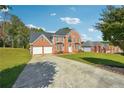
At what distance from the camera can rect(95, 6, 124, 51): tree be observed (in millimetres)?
27141

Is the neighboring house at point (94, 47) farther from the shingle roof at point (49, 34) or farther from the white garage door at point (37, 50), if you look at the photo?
the white garage door at point (37, 50)

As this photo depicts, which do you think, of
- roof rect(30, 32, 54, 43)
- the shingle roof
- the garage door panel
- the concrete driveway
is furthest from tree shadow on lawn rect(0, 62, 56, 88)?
the shingle roof

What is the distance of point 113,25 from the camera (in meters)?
27.3

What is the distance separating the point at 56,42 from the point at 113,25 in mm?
30141

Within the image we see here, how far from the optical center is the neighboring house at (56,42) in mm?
51484

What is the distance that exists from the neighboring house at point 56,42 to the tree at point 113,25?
21558mm

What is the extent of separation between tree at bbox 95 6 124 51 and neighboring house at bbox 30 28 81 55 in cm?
2156

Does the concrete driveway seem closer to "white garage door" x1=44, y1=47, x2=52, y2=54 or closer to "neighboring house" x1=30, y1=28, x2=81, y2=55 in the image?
"white garage door" x1=44, y1=47, x2=52, y2=54

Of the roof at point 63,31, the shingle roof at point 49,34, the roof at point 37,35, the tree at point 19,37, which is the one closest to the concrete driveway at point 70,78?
the roof at point 37,35

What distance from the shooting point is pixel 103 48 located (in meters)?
70.1

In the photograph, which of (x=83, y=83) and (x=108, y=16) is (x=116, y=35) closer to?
(x=108, y=16)

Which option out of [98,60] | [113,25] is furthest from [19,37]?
[113,25]

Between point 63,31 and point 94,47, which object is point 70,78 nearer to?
point 63,31
